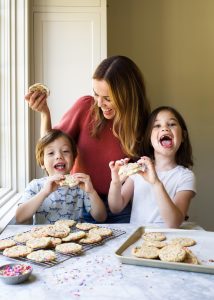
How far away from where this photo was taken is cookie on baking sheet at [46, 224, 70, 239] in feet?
3.87

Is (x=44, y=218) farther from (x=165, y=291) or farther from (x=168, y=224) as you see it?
(x=165, y=291)

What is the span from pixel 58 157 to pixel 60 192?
6.4 inches

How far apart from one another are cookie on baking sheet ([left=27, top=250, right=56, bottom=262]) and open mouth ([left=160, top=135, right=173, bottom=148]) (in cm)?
78

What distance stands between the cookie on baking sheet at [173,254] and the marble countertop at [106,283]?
0.12 ft

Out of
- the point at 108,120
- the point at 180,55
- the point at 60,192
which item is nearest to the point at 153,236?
the point at 60,192

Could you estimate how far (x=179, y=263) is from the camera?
3.04ft

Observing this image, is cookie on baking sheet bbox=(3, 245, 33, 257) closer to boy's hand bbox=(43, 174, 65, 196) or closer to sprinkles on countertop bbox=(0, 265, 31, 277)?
sprinkles on countertop bbox=(0, 265, 31, 277)

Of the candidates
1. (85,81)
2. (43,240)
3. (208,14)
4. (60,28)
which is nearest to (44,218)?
(43,240)

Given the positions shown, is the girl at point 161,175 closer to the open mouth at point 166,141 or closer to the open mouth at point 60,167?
the open mouth at point 166,141

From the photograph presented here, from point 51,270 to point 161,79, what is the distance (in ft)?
8.40

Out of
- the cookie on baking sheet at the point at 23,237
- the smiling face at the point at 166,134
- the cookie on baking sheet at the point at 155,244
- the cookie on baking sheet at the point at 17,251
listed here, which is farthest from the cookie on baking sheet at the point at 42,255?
the smiling face at the point at 166,134

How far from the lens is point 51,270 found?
93 centimetres

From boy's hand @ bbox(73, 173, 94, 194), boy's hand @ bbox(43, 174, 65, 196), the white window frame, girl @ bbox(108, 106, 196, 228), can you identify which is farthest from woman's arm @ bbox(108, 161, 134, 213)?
the white window frame

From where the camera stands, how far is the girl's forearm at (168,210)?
142cm
